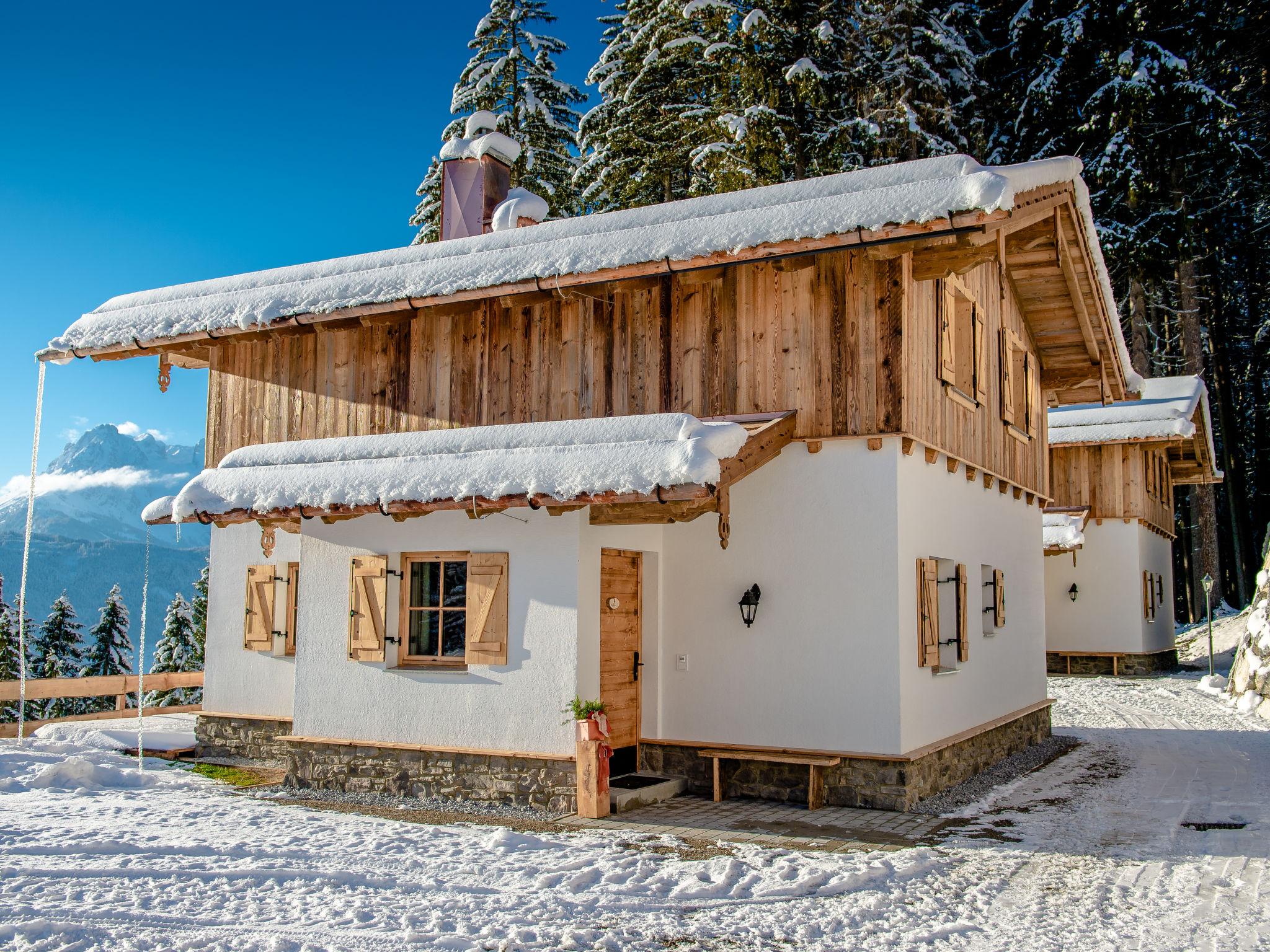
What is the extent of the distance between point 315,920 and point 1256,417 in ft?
112

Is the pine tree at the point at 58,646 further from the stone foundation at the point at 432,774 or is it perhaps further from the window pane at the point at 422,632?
the window pane at the point at 422,632

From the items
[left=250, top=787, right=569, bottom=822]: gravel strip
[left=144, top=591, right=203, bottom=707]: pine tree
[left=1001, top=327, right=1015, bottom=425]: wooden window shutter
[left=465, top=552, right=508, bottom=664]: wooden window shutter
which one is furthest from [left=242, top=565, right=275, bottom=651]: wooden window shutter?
[left=144, top=591, right=203, bottom=707]: pine tree

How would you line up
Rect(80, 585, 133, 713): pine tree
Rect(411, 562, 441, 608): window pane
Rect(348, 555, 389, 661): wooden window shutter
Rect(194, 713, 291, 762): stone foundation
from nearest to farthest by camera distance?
Rect(348, 555, 389, 661): wooden window shutter
Rect(411, 562, 441, 608): window pane
Rect(194, 713, 291, 762): stone foundation
Rect(80, 585, 133, 713): pine tree

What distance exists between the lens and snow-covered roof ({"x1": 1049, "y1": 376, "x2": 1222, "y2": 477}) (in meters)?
22.2

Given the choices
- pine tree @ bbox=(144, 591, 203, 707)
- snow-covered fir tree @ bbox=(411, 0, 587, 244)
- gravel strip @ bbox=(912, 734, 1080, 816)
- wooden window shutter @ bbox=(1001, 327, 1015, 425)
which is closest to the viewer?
gravel strip @ bbox=(912, 734, 1080, 816)

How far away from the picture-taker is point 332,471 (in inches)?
395

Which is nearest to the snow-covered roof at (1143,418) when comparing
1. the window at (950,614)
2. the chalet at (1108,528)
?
the chalet at (1108,528)

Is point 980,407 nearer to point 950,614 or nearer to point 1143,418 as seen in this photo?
point 950,614

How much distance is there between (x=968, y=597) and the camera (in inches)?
460

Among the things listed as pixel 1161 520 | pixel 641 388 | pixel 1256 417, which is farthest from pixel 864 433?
pixel 1256 417

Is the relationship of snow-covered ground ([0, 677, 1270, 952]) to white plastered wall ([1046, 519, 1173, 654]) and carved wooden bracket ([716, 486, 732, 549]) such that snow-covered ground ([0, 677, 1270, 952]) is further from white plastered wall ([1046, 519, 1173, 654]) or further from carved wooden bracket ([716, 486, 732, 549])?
white plastered wall ([1046, 519, 1173, 654])

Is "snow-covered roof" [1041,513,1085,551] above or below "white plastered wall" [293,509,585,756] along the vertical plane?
above

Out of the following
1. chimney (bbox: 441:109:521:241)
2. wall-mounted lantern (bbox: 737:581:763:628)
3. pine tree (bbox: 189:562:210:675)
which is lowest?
pine tree (bbox: 189:562:210:675)

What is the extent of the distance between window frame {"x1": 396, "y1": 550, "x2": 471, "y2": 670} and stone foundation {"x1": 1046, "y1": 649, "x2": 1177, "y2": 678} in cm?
1656
